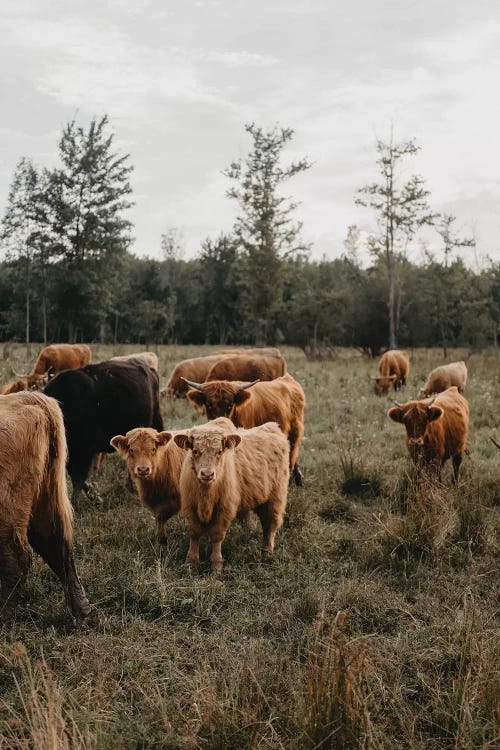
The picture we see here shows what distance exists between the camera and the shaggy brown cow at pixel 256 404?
7.23 m

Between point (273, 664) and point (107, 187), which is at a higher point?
point (107, 187)

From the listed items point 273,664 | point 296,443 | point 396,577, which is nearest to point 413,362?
point 296,443

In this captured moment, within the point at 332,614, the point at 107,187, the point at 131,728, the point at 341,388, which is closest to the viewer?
Result: the point at 131,728

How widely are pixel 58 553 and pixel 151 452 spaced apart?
1.52 m

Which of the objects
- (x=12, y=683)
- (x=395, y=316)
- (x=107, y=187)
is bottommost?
(x=12, y=683)

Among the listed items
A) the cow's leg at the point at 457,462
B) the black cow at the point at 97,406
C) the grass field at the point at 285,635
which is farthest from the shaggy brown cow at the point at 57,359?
the cow's leg at the point at 457,462

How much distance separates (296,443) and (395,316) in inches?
1070

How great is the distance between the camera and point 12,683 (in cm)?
307

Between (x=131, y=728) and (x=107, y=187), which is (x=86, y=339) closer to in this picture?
(x=107, y=187)

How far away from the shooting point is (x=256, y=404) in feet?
24.7

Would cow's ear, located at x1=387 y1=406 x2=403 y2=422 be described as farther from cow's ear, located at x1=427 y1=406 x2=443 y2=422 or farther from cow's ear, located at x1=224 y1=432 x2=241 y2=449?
cow's ear, located at x1=224 y1=432 x2=241 y2=449

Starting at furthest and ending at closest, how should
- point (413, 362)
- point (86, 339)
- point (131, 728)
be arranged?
point (86, 339) → point (413, 362) → point (131, 728)

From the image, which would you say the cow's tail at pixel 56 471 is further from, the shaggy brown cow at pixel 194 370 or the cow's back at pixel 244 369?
the shaggy brown cow at pixel 194 370

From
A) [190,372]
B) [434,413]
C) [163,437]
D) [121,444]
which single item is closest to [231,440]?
[163,437]
